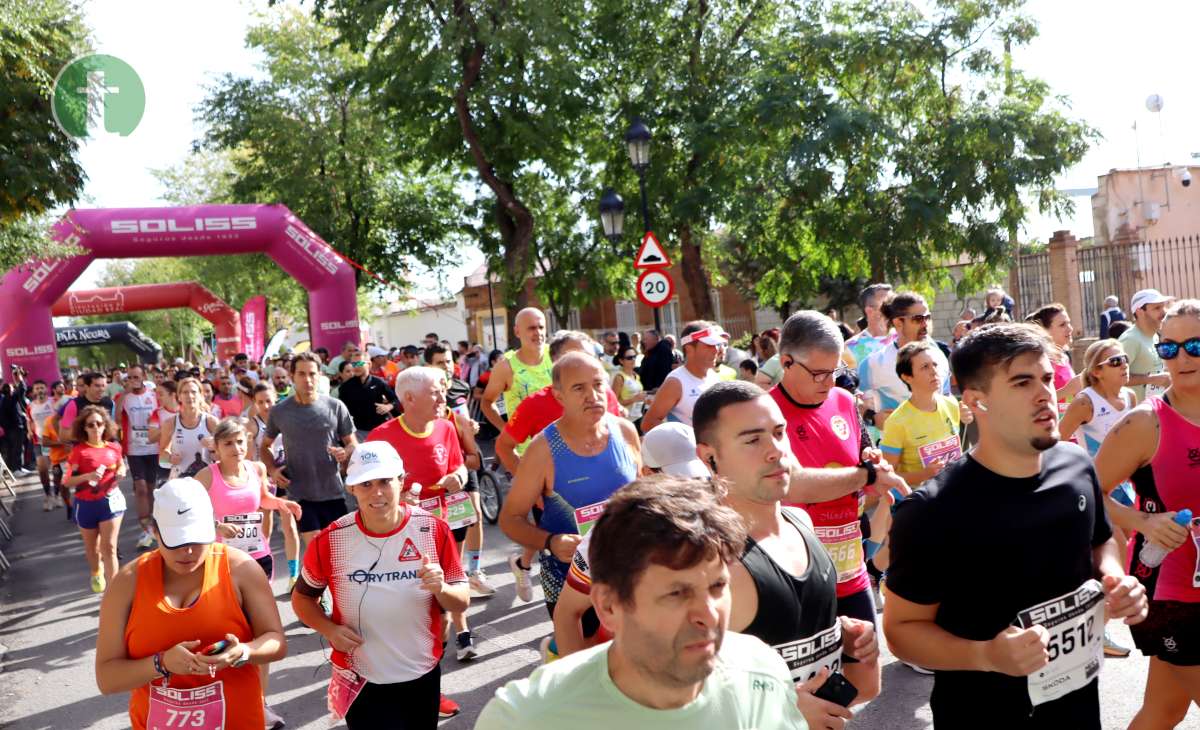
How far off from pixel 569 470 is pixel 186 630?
1659mm

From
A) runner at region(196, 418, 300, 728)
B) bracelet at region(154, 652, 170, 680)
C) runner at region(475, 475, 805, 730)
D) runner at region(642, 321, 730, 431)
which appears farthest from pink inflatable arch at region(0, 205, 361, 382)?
runner at region(475, 475, 805, 730)

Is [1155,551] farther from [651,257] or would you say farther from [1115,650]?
[651,257]

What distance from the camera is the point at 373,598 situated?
177 inches

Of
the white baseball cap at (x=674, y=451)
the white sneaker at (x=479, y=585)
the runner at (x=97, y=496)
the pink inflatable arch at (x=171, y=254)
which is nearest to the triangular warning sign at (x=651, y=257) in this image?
the white sneaker at (x=479, y=585)

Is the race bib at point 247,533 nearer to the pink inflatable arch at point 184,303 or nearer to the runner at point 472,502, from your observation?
the runner at point 472,502

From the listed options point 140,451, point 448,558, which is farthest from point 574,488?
point 140,451

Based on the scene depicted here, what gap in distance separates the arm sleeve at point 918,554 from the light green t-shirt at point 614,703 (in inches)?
37.0

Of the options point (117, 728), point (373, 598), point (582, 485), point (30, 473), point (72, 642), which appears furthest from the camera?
point (30, 473)

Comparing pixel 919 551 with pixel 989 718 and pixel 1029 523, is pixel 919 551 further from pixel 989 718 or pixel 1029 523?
pixel 989 718

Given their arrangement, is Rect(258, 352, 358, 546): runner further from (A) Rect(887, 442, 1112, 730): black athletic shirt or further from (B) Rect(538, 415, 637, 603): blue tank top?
(A) Rect(887, 442, 1112, 730): black athletic shirt

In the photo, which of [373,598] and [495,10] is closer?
[373,598]

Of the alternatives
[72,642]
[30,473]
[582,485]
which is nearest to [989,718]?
[582,485]

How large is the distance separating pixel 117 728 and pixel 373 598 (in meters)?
2.94

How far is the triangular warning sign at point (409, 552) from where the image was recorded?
4.56 m
